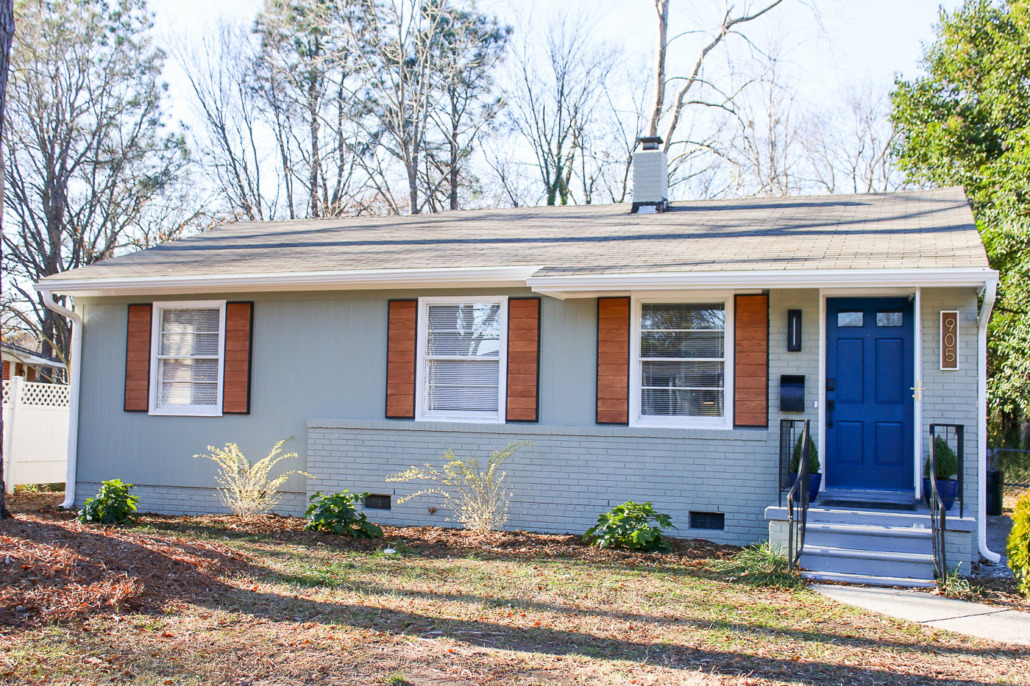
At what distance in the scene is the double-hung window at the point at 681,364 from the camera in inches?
339

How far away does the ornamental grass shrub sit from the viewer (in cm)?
941

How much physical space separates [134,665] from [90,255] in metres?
21.6

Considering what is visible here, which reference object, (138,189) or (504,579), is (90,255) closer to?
(138,189)

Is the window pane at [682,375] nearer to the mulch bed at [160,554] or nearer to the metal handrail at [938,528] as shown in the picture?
the mulch bed at [160,554]

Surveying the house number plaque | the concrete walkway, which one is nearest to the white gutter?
the concrete walkway

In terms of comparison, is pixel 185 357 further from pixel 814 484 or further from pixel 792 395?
pixel 814 484

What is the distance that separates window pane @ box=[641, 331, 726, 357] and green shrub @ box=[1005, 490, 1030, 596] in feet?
9.79

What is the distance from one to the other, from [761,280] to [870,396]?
5.41ft

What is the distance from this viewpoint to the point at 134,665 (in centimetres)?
435

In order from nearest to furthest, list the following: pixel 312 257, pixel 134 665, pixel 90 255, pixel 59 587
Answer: pixel 134 665 → pixel 59 587 → pixel 312 257 → pixel 90 255

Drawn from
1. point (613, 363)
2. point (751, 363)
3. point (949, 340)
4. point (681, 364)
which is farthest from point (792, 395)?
point (613, 363)

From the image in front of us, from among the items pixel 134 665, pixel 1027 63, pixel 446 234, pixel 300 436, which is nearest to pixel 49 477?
pixel 300 436

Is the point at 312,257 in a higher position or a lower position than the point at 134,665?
higher

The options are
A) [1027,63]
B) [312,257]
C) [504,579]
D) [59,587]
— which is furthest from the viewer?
[1027,63]
